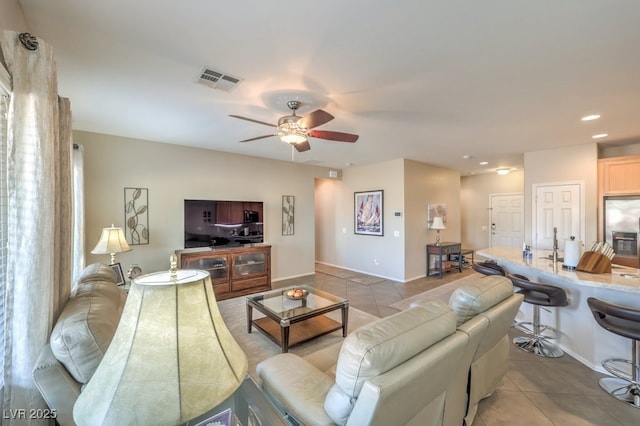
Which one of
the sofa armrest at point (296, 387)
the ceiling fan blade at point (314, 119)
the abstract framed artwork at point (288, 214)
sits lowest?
the sofa armrest at point (296, 387)

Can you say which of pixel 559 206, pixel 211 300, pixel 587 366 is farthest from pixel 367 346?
pixel 559 206

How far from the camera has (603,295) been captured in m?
2.50

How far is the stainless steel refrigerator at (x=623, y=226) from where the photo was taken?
407 cm

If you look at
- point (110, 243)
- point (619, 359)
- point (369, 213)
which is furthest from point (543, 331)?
point (110, 243)

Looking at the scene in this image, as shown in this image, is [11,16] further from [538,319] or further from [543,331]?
[543,331]

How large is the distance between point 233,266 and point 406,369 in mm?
4124

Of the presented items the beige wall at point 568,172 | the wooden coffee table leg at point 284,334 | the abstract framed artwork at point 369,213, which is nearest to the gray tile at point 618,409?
the wooden coffee table leg at point 284,334

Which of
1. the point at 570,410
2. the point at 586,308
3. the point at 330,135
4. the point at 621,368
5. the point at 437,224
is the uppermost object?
the point at 330,135

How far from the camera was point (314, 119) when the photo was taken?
8.41 ft

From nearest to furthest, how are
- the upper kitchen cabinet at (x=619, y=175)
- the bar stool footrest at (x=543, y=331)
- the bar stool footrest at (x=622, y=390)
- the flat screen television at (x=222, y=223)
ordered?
the bar stool footrest at (x=622, y=390)
the bar stool footrest at (x=543, y=331)
the upper kitchen cabinet at (x=619, y=175)
the flat screen television at (x=222, y=223)

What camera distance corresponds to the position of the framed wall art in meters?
4.21

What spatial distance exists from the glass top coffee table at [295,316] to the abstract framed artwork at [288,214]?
2535 millimetres

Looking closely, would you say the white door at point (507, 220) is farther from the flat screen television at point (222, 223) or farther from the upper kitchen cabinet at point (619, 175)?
the flat screen television at point (222, 223)

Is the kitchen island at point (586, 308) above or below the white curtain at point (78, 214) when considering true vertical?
below
